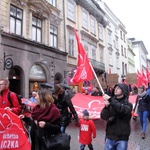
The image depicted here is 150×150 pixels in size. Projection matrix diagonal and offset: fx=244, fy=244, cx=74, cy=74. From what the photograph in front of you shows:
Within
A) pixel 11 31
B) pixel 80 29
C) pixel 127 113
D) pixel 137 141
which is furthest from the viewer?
pixel 80 29

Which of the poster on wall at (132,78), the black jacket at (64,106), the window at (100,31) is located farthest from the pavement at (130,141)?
the window at (100,31)

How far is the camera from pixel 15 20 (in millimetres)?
15539

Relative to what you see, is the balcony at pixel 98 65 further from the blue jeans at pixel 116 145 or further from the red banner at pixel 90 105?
the blue jeans at pixel 116 145

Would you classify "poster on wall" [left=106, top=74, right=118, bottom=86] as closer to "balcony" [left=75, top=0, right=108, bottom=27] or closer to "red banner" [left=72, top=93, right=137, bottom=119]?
"red banner" [left=72, top=93, right=137, bottom=119]

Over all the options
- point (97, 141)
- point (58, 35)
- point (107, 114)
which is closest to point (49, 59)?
point (58, 35)

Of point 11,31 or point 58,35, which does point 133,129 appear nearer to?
point 11,31

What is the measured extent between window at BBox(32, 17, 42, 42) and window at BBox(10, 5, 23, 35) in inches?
59.3

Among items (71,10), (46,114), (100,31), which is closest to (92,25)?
(100,31)

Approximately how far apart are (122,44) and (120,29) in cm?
262

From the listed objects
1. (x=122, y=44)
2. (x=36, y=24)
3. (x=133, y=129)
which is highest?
(x=122, y=44)

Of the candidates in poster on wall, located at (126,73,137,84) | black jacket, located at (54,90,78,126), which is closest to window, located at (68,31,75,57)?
poster on wall, located at (126,73,137,84)

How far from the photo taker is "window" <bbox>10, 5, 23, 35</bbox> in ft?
49.9

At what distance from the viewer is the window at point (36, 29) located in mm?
17359

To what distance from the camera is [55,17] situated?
20.0 m
